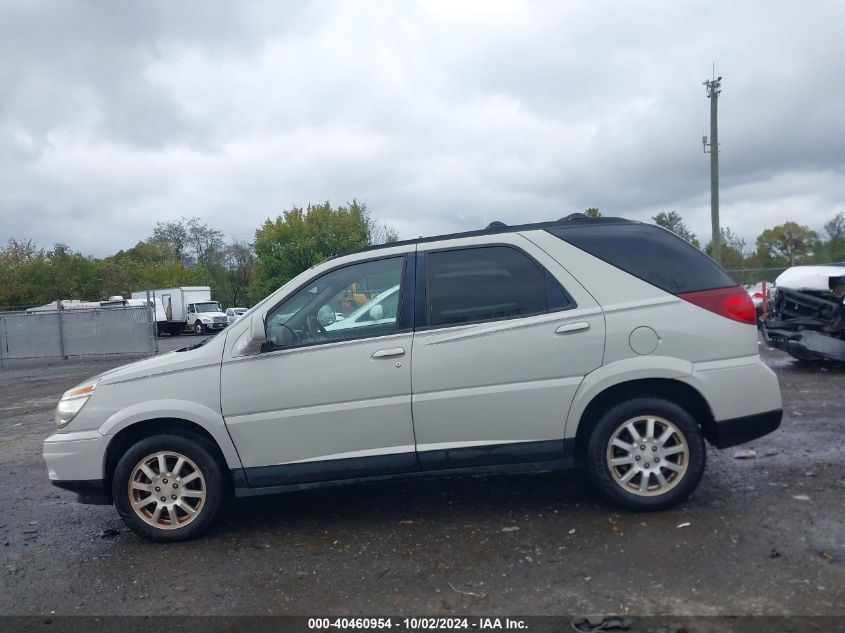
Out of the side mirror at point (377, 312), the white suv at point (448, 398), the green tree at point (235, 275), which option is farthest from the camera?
the green tree at point (235, 275)

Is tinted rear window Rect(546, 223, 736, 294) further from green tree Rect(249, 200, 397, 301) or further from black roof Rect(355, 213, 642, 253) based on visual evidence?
green tree Rect(249, 200, 397, 301)

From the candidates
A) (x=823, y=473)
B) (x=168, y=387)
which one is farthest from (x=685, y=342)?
(x=168, y=387)

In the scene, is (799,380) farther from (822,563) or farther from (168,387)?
(168,387)

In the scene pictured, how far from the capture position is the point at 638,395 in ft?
15.4

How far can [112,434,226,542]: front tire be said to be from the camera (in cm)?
465

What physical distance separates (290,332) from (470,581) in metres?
1.95

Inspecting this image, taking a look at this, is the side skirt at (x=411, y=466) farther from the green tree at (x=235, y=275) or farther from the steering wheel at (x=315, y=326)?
the green tree at (x=235, y=275)

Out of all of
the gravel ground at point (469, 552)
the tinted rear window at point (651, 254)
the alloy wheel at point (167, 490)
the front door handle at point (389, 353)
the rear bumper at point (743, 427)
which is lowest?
the gravel ground at point (469, 552)

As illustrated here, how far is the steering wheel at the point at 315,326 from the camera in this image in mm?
4770

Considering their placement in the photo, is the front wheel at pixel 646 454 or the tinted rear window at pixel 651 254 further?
the tinted rear window at pixel 651 254

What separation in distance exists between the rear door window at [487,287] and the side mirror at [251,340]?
1.11 metres

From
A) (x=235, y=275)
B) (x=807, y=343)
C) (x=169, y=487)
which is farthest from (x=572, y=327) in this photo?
(x=235, y=275)

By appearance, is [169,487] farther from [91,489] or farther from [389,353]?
[389,353]

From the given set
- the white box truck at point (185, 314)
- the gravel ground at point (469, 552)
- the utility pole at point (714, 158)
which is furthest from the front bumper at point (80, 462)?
the white box truck at point (185, 314)
